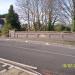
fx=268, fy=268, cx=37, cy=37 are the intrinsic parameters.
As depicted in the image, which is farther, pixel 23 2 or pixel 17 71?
pixel 23 2

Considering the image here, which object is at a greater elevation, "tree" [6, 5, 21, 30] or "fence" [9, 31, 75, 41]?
"tree" [6, 5, 21, 30]

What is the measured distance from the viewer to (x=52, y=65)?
13.5 m

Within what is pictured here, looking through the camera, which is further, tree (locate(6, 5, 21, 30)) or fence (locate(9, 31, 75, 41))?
tree (locate(6, 5, 21, 30))

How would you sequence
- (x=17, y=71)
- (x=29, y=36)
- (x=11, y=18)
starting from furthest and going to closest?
1. (x=11, y=18)
2. (x=29, y=36)
3. (x=17, y=71)

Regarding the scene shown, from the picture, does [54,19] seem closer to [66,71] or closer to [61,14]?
[61,14]

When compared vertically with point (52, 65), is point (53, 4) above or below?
above

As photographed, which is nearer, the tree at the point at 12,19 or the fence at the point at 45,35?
the fence at the point at 45,35

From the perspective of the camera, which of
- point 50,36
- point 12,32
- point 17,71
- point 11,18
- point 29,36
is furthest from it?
point 11,18

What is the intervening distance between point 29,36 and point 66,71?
31548 millimetres

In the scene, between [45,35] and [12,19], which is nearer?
[45,35]

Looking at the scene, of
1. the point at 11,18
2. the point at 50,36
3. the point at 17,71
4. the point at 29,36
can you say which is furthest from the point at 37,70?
the point at 11,18

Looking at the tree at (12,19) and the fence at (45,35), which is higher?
the tree at (12,19)

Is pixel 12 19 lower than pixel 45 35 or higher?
higher

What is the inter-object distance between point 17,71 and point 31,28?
153 feet
